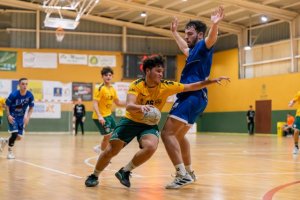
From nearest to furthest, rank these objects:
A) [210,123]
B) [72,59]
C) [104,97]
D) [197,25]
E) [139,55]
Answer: [197,25] < [104,97] < [72,59] < [139,55] < [210,123]

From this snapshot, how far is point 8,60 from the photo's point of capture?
36969mm

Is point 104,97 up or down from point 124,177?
up

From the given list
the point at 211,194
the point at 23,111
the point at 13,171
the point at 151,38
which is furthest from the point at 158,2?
the point at 211,194

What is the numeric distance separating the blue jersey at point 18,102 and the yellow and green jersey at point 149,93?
6086 millimetres

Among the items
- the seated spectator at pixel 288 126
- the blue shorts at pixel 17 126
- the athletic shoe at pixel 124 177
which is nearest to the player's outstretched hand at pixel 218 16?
the athletic shoe at pixel 124 177

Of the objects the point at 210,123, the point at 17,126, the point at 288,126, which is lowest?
the point at 210,123

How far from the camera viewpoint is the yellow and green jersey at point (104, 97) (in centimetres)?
1168

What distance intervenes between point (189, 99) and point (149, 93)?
26.2 inches

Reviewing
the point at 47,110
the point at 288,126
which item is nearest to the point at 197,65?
the point at 288,126

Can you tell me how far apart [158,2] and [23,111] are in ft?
74.1

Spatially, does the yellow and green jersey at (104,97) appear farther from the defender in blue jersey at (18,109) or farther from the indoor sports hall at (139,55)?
the indoor sports hall at (139,55)

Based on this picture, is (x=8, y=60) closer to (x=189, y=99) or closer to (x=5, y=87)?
(x=5, y=87)

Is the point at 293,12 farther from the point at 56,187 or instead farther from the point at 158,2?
the point at 56,187

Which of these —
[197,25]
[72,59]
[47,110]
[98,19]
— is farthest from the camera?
[72,59]
